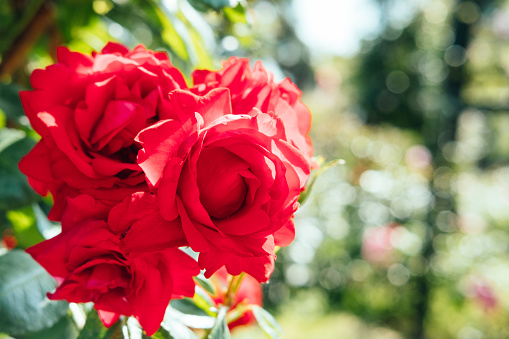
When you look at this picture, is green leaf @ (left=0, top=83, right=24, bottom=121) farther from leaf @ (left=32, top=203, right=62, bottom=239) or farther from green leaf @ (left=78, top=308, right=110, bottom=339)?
green leaf @ (left=78, top=308, right=110, bottom=339)

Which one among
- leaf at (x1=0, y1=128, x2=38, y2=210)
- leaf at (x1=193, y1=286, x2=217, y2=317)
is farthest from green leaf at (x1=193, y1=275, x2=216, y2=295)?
leaf at (x1=0, y1=128, x2=38, y2=210)

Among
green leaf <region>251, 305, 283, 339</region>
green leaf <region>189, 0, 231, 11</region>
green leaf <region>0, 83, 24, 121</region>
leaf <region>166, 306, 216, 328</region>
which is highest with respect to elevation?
green leaf <region>189, 0, 231, 11</region>

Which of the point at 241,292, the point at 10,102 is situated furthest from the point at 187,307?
the point at 10,102

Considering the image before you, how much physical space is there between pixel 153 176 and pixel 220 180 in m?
0.05

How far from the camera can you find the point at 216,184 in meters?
0.33

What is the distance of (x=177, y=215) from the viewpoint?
1.05 ft

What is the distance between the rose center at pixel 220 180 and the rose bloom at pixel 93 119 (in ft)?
0.17

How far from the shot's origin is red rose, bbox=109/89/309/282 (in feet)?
1.02

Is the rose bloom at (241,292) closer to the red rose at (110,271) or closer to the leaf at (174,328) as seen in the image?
the leaf at (174,328)

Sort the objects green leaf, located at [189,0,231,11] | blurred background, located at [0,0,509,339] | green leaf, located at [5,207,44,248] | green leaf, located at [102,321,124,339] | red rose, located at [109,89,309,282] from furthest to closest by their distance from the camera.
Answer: blurred background, located at [0,0,509,339] < green leaf, located at [5,207,44,248] < green leaf, located at [189,0,231,11] < green leaf, located at [102,321,124,339] < red rose, located at [109,89,309,282]

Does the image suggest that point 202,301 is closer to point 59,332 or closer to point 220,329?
point 220,329

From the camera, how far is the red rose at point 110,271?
0.33m

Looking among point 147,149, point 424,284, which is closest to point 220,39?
point 147,149

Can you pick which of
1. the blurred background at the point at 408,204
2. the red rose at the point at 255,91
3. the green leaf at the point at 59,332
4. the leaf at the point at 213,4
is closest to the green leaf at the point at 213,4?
the leaf at the point at 213,4
